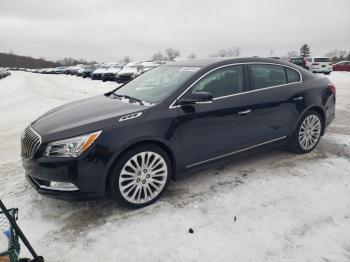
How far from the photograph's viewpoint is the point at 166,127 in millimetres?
3227

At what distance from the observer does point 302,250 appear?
8.14 feet

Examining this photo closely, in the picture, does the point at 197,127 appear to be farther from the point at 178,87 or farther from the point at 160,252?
the point at 160,252

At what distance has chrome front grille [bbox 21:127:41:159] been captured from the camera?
3.01 meters

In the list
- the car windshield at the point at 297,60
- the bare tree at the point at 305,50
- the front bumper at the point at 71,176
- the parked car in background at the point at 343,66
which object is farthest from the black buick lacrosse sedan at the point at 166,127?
the bare tree at the point at 305,50

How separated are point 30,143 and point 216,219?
7.05 ft

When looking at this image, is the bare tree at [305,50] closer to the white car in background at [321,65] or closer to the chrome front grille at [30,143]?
the white car in background at [321,65]

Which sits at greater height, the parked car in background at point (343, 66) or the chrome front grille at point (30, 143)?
the parked car in background at point (343, 66)

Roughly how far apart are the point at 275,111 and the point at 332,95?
1.50 m

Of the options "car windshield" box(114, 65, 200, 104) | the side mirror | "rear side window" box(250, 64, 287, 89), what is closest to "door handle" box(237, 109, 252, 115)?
"rear side window" box(250, 64, 287, 89)

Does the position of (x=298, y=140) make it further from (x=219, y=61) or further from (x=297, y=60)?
(x=297, y=60)

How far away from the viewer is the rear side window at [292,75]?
4.41 metres

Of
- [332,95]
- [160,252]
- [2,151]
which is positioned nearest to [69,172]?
[160,252]

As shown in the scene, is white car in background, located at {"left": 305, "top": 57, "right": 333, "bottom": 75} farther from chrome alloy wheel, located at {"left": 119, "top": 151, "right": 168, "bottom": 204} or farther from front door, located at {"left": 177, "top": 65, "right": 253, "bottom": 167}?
chrome alloy wheel, located at {"left": 119, "top": 151, "right": 168, "bottom": 204}

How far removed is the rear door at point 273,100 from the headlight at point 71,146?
2.20 metres
